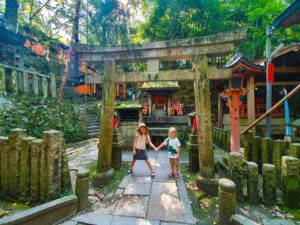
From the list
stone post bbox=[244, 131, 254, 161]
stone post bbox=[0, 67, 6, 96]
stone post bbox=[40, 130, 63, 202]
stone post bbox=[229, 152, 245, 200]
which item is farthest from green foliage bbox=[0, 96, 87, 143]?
stone post bbox=[244, 131, 254, 161]

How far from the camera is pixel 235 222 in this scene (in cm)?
291

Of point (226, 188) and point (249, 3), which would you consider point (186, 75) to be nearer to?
point (226, 188)

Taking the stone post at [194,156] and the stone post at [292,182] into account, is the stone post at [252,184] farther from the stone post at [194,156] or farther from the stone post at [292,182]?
the stone post at [194,156]

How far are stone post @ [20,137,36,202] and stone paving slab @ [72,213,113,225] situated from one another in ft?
4.54

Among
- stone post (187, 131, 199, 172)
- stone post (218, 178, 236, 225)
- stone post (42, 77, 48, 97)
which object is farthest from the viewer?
stone post (42, 77, 48, 97)

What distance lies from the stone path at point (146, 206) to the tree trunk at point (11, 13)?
1478 cm

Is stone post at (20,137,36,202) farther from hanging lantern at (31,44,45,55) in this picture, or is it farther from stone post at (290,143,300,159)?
hanging lantern at (31,44,45,55)

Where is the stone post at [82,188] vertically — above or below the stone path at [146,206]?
above

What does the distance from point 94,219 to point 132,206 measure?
2.68 feet

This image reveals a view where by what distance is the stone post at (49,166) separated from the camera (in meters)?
3.58

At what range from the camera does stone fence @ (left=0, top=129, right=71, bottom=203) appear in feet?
11.8

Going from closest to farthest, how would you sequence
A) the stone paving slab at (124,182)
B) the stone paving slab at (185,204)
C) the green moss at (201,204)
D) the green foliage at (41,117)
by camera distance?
the stone paving slab at (185,204), the green moss at (201,204), the stone paving slab at (124,182), the green foliage at (41,117)

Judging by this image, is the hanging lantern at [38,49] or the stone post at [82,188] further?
the hanging lantern at [38,49]

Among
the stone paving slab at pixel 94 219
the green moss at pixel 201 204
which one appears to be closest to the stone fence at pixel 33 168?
the stone paving slab at pixel 94 219
